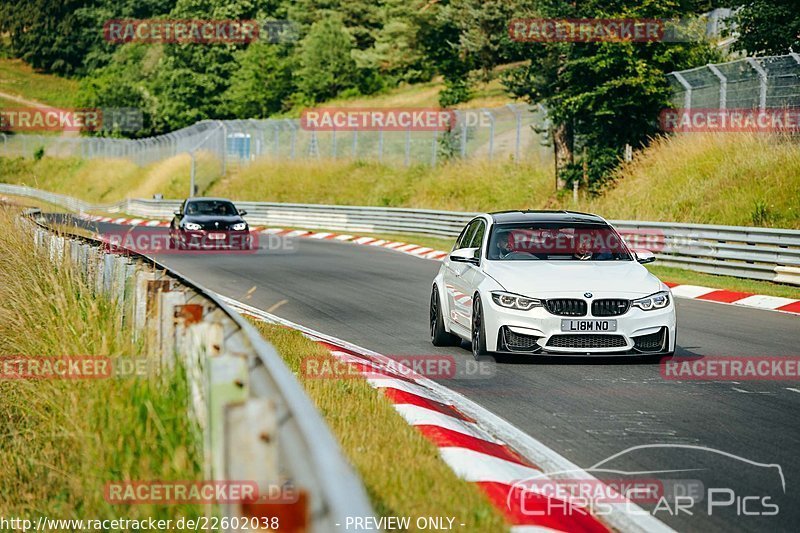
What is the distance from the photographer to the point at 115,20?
14525cm

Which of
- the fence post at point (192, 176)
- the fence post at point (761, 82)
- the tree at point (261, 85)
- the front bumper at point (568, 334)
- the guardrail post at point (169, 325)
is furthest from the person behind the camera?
the tree at point (261, 85)

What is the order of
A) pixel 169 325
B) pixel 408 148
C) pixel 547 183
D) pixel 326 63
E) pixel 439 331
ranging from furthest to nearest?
pixel 326 63 → pixel 408 148 → pixel 547 183 → pixel 439 331 → pixel 169 325

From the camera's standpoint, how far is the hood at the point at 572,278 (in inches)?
455

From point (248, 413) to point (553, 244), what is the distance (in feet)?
31.5

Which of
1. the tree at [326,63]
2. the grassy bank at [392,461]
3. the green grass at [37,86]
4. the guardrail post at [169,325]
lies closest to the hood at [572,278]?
the grassy bank at [392,461]

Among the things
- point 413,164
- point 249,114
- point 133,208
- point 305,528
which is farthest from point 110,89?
point 305,528

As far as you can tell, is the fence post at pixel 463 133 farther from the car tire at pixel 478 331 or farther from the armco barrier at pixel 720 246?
the car tire at pixel 478 331

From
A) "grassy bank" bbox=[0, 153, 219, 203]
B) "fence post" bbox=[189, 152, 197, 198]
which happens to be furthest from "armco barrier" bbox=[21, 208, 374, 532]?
"fence post" bbox=[189, 152, 197, 198]

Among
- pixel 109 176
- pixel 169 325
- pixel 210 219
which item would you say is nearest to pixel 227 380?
pixel 169 325

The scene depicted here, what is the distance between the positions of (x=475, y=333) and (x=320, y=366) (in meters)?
2.14

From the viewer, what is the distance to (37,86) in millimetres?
152375

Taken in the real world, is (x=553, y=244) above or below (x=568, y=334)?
above

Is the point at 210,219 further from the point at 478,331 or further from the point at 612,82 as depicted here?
the point at 478,331

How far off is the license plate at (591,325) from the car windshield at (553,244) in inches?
50.9
